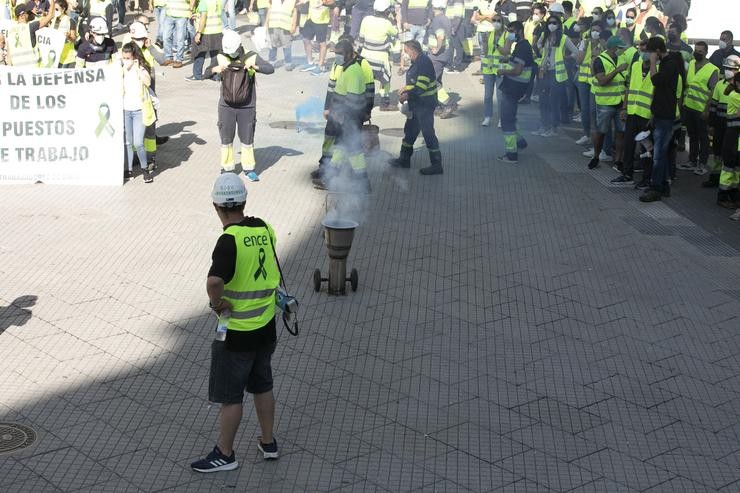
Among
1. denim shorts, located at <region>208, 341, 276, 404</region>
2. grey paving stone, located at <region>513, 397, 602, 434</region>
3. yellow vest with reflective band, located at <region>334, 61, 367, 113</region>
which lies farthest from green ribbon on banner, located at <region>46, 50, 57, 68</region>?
grey paving stone, located at <region>513, 397, 602, 434</region>

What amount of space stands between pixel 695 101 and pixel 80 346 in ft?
30.3

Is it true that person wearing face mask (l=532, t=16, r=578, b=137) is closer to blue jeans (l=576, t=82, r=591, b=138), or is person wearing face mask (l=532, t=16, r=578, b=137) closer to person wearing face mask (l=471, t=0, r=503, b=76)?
blue jeans (l=576, t=82, r=591, b=138)

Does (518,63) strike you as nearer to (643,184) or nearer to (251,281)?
(643,184)

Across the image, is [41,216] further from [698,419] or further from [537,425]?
[698,419]

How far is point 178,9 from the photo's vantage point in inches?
838

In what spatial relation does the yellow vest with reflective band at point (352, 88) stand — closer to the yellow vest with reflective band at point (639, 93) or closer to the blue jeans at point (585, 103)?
the yellow vest with reflective band at point (639, 93)

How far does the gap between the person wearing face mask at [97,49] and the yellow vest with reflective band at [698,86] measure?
7658 millimetres

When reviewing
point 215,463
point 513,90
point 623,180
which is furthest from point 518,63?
point 215,463

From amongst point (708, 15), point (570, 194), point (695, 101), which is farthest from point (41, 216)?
point (708, 15)

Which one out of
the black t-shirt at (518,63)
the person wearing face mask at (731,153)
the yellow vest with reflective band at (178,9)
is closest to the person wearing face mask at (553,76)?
the black t-shirt at (518,63)

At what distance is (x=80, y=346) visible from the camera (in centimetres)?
789

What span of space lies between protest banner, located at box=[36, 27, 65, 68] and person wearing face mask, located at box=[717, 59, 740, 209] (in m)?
8.77

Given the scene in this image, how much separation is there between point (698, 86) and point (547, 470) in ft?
28.7

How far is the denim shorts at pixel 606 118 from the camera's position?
13977 millimetres
